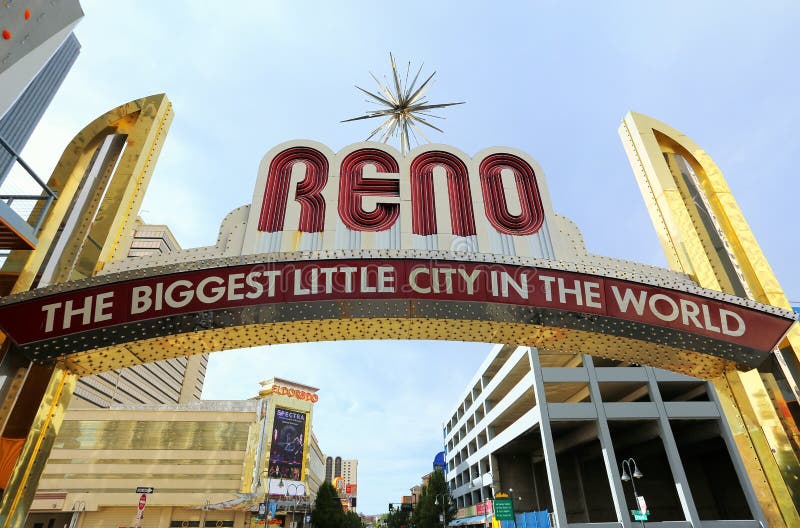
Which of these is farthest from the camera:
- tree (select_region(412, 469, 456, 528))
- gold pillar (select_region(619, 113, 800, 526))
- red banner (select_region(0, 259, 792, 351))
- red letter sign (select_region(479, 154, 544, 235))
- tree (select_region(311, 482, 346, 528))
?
tree (select_region(311, 482, 346, 528))

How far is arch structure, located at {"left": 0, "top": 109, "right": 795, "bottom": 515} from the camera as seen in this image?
22.7 feet

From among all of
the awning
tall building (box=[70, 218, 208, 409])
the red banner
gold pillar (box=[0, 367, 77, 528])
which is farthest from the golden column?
tall building (box=[70, 218, 208, 409])

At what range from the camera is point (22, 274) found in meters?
7.36

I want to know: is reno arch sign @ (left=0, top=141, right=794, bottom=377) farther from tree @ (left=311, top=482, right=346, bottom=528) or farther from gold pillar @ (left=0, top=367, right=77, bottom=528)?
tree @ (left=311, top=482, right=346, bottom=528)

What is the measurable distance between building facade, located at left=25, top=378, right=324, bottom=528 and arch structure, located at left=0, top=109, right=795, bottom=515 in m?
50.6

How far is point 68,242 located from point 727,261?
12466mm

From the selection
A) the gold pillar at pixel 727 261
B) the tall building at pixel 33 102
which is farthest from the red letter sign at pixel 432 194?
the tall building at pixel 33 102

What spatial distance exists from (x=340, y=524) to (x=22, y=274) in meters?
63.8

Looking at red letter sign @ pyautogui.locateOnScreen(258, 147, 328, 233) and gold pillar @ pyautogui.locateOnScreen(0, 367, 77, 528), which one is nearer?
gold pillar @ pyautogui.locateOnScreen(0, 367, 77, 528)

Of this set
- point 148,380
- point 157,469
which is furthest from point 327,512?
point 148,380

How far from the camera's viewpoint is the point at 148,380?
119875 millimetres

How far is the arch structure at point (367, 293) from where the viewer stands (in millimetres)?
6922

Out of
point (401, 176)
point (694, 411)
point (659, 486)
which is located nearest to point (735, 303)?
point (401, 176)

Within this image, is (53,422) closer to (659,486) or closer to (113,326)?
(113,326)
